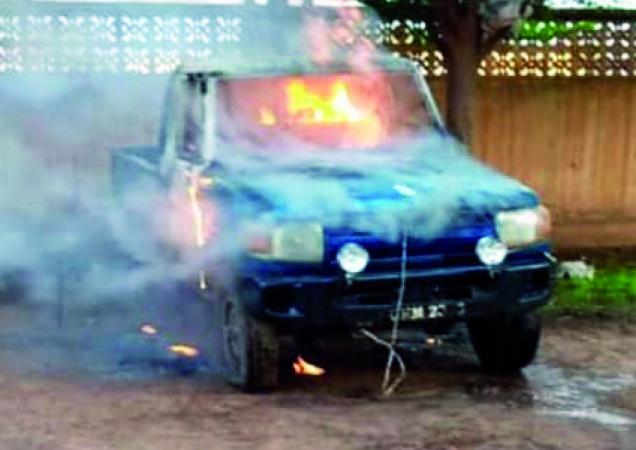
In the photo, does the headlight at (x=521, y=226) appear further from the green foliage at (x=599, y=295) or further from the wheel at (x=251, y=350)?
the green foliage at (x=599, y=295)

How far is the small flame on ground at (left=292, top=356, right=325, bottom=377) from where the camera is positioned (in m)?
8.24

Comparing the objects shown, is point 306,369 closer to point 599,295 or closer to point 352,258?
point 352,258

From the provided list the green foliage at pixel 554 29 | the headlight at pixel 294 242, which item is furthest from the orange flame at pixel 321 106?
the green foliage at pixel 554 29

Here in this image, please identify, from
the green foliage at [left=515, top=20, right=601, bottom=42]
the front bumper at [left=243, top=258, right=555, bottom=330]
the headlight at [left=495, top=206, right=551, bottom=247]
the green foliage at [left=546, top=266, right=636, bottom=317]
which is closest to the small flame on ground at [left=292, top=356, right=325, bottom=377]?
the front bumper at [left=243, top=258, right=555, bottom=330]

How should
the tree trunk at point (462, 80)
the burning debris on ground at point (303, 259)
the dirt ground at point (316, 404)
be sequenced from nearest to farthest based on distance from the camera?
the dirt ground at point (316, 404) < the burning debris on ground at point (303, 259) < the tree trunk at point (462, 80)

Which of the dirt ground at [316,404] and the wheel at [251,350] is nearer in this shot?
the dirt ground at [316,404]

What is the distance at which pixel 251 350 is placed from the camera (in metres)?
7.52

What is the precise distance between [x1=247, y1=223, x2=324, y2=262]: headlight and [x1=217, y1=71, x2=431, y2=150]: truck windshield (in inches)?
44.7

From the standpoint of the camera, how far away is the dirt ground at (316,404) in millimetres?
6785

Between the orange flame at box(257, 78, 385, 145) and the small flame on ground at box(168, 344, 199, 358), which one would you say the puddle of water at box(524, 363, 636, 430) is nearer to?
the orange flame at box(257, 78, 385, 145)

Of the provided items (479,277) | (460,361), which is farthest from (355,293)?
(460,361)

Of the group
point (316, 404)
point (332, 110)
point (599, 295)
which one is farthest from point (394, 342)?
point (599, 295)

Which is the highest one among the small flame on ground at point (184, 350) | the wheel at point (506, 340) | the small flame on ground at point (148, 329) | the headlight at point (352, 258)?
the headlight at point (352, 258)

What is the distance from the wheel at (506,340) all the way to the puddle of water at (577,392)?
0.49ft
